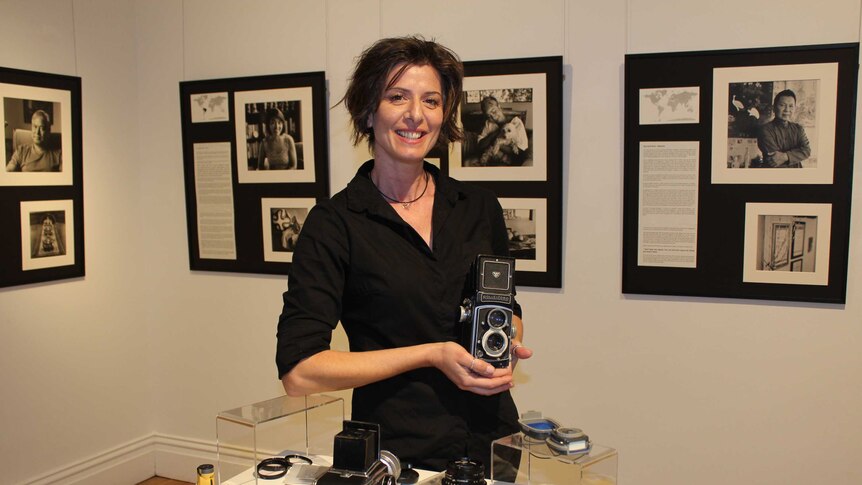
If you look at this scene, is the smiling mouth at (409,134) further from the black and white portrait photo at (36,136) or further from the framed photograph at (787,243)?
the black and white portrait photo at (36,136)

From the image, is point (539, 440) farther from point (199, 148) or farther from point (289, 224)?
point (199, 148)

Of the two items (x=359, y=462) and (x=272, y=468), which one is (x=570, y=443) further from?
(x=272, y=468)

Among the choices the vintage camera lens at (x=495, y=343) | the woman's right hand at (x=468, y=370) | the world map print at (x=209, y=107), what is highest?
the world map print at (x=209, y=107)

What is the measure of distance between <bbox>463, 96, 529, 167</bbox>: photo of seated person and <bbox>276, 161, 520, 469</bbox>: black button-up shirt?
1.38 m

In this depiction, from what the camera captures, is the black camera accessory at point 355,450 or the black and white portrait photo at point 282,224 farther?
the black and white portrait photo at point 282,224

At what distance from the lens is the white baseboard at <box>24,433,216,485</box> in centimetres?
381

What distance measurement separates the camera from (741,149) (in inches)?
114

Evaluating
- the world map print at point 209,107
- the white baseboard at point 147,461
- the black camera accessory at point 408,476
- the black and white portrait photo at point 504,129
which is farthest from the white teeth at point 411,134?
the white baseboard at point 147,461

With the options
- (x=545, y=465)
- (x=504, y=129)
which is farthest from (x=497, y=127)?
(x=545, y=465)

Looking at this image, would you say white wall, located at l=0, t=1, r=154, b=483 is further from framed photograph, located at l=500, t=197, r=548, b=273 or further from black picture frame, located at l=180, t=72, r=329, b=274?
framed photograph, located at l=500, t=197, r=548, b=273

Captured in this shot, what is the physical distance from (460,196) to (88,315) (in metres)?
2.54

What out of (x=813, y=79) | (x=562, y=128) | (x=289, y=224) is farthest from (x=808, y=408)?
(x=289, y=224)

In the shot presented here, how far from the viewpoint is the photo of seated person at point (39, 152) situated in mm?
3369

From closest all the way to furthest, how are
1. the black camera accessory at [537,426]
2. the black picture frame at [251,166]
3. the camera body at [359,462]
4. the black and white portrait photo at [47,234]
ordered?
1. the camera body at [359,462]
2. the black camera accessory at [537,426]
3. the black and white portrait photo at [47,234]
4. the black picture frame at [251,166]
